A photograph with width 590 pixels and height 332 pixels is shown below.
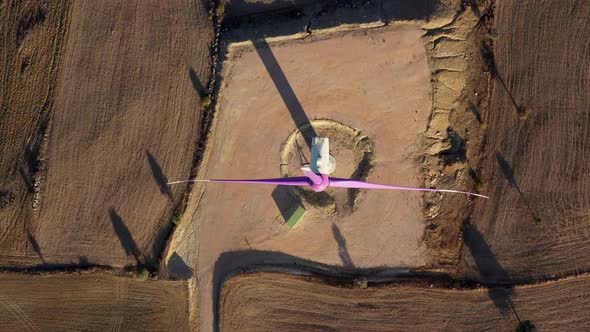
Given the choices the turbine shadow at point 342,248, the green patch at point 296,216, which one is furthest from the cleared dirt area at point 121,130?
the turbine shadow at point 342,248

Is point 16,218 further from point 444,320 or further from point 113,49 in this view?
point 444,320

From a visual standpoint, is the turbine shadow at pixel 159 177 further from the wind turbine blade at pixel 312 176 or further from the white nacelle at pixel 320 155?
the white nacelle at pixel 320 155

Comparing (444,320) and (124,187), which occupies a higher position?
(124,187)

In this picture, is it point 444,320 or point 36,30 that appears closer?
point 444,320

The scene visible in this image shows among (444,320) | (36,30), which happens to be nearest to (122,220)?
(36,30)

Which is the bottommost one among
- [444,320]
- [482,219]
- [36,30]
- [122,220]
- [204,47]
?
[444,320]
